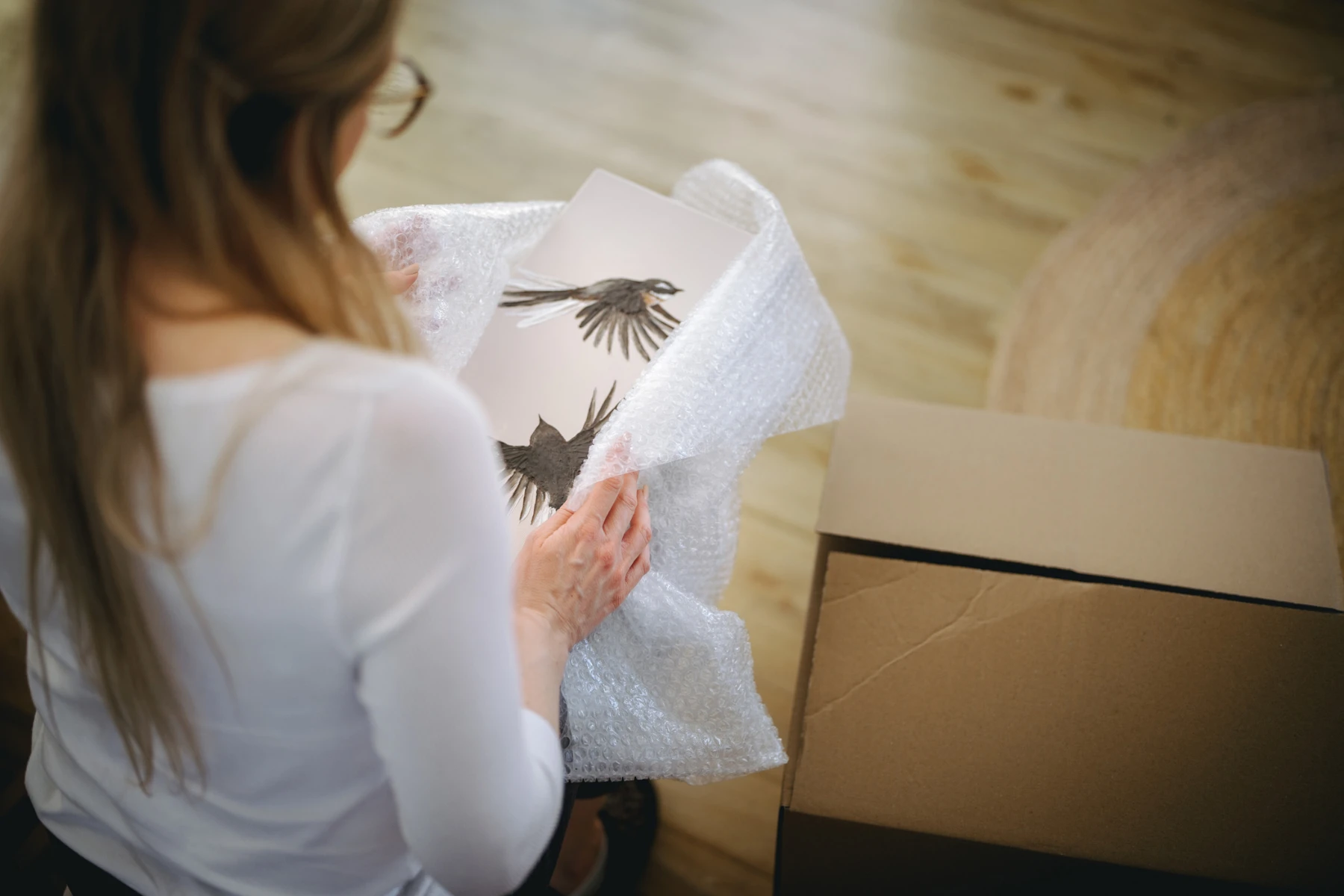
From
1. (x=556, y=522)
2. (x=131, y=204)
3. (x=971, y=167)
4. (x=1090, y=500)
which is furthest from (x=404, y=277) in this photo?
(x=971, y=167)

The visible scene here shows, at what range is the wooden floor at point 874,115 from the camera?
1.52 m

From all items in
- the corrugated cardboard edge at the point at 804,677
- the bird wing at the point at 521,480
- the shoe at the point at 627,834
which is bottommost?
the shoe at the point at 627,834

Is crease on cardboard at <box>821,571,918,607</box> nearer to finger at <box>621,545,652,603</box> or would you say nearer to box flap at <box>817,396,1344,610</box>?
box flap at <box>817,396,1344,610</box>

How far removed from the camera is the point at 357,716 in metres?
0.48

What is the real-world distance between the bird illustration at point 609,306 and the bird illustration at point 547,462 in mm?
77

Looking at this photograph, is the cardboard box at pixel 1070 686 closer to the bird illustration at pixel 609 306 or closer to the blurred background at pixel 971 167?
the bird illustration at pixel 609 306

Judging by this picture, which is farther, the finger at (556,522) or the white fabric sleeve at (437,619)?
the finger at (556,522)

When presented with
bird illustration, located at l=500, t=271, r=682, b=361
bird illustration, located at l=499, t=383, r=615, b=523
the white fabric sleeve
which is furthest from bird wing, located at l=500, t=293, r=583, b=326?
the white fabric sleeve

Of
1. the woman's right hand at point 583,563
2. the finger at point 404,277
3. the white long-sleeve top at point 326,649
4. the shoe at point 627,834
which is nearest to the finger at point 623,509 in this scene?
the woman's right hand at point 583,563

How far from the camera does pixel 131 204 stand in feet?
1.30

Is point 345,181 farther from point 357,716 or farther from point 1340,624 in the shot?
point 1340,624

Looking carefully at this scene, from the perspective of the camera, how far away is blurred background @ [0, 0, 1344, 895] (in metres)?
1.40

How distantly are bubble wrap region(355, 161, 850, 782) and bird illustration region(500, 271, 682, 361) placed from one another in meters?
0.03

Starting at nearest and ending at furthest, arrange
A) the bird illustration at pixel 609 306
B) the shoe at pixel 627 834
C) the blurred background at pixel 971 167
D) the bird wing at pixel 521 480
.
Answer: the bird wing at pixel 521 480 < the bird illustration at pixel 609 306 < the shoe at pixel 627 834 < the blurred background at pixel 971 167
